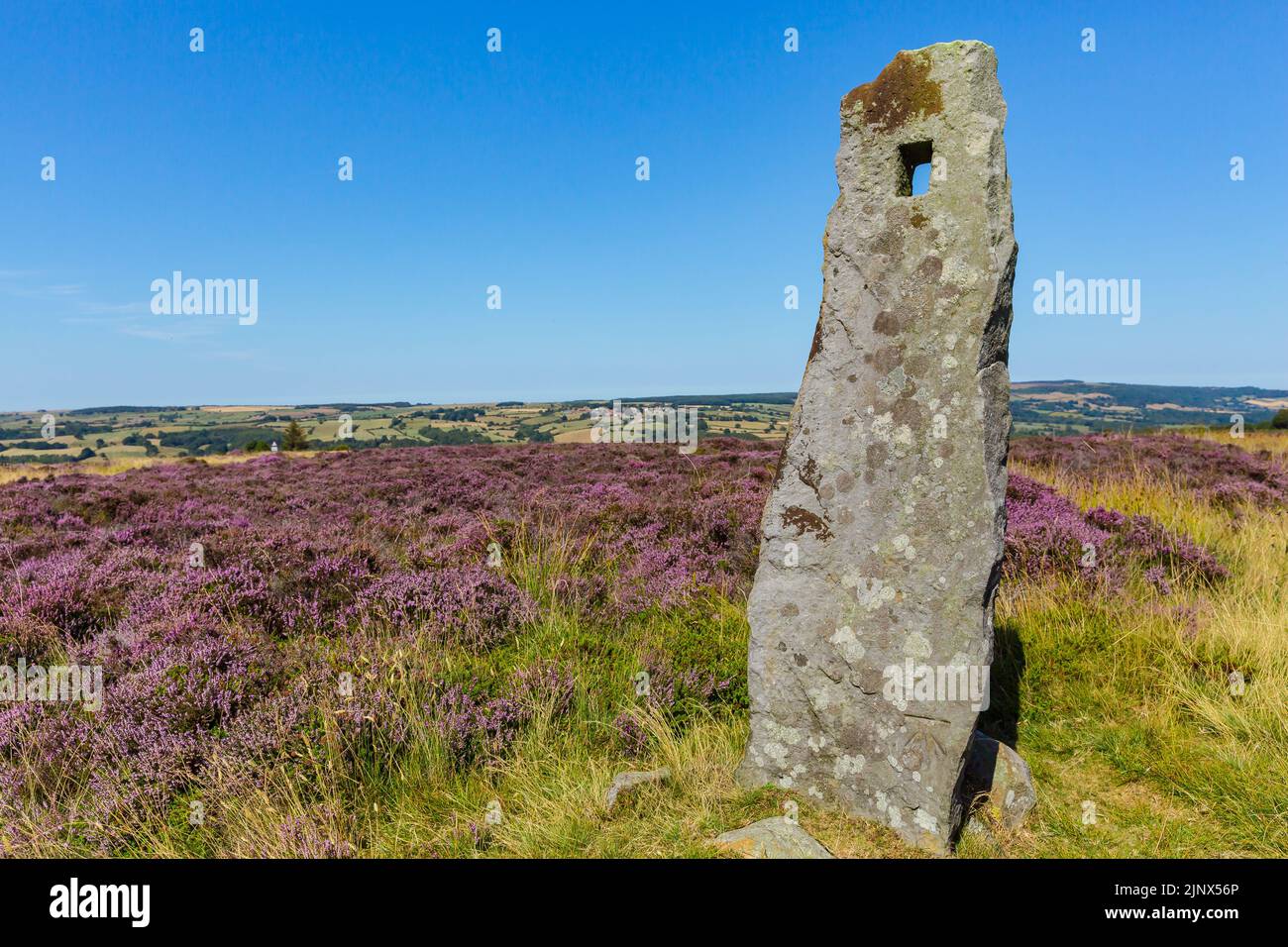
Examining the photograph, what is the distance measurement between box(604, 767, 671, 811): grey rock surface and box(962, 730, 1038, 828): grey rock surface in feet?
4.99

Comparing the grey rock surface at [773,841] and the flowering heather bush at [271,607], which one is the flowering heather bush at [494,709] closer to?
the flowering heather bush at [271,607]

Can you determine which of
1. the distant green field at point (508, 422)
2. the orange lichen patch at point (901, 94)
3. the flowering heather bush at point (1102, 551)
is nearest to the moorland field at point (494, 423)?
the distant green field at point (508, 422)

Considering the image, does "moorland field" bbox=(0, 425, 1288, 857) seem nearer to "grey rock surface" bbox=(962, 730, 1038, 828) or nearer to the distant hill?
"grey rock surface" bbox=(962, 730, 1038, 828)

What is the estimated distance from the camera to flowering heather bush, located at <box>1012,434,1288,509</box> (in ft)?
31.7

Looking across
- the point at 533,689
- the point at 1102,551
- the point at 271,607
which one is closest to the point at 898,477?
the point at 533,689

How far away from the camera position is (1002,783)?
338cm

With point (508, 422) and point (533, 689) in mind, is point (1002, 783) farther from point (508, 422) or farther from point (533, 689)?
point (508, 422)

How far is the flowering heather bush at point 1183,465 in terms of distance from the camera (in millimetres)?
9656

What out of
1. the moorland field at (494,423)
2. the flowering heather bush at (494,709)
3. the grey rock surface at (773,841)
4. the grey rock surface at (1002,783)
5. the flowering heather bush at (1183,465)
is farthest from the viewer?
the moorland field at (494,423)

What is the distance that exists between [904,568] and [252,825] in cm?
325

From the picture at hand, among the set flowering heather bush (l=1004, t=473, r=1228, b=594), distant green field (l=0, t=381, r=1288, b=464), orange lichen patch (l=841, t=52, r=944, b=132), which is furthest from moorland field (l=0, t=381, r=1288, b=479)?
orange lichen patch (l=841, t=52, r=944, b=132)

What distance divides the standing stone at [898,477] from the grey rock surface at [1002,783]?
31 centimetres

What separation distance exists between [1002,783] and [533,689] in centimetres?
265
